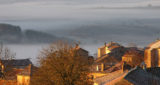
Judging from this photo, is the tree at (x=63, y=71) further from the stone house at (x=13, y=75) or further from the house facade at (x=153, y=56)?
the house facade at (x=153, y=56)

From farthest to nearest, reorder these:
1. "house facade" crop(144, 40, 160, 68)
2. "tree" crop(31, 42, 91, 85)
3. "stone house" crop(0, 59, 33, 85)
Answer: "house facade" crop(144, 40, 160, 68), "stone house" crop(0, 59, 33, 85), "tree" crop(31, 42, 91, 85)

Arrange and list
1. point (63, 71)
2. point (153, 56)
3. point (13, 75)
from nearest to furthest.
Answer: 1. point (63, 71)
2. point (13, 75)
3. point (153, 56)

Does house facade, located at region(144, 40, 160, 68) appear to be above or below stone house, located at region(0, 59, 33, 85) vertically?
above

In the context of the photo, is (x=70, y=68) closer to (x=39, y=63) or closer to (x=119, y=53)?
(x=39, y=63)

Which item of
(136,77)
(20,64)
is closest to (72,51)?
(136,77)

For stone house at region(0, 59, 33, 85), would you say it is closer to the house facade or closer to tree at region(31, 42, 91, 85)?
the house facade

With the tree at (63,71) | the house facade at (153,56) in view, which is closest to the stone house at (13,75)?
the house facade at (153,56)

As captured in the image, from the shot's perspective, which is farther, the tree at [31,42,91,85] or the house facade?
the house facade

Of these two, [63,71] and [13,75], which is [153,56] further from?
[63,71]

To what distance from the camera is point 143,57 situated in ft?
356

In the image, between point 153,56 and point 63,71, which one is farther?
point 153,56

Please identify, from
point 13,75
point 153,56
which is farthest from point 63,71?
point 153,56

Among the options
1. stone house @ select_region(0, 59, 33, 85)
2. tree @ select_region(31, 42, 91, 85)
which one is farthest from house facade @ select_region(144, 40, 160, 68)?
tree @ select_region(31, 42, 91, 85)

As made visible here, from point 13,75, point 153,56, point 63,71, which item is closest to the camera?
point 63,71
